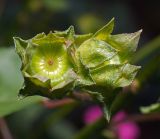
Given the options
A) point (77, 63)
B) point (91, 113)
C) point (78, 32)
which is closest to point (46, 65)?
point (77, 63)

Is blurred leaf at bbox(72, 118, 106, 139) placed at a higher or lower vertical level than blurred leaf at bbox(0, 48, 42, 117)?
lower

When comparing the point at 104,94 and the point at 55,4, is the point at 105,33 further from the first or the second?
the point at 55,4

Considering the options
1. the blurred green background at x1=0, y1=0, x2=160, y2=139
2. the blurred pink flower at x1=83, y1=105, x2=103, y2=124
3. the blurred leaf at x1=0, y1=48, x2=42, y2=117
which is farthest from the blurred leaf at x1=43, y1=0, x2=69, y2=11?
the blurred leaf at x1=0, y1=48, x2=42, y2=117

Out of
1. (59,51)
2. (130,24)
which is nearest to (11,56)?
(59,51)

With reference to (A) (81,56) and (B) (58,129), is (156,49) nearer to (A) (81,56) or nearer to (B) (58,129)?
(A) (81,56)

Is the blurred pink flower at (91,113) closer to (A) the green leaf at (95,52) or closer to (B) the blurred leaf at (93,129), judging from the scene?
(B) the blurred leaf at (93,129)

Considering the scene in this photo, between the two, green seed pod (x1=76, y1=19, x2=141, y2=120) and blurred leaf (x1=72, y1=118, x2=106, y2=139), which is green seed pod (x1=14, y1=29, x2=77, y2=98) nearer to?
green seed pod (x1=76, y1=19, x2=141, y2=120)
